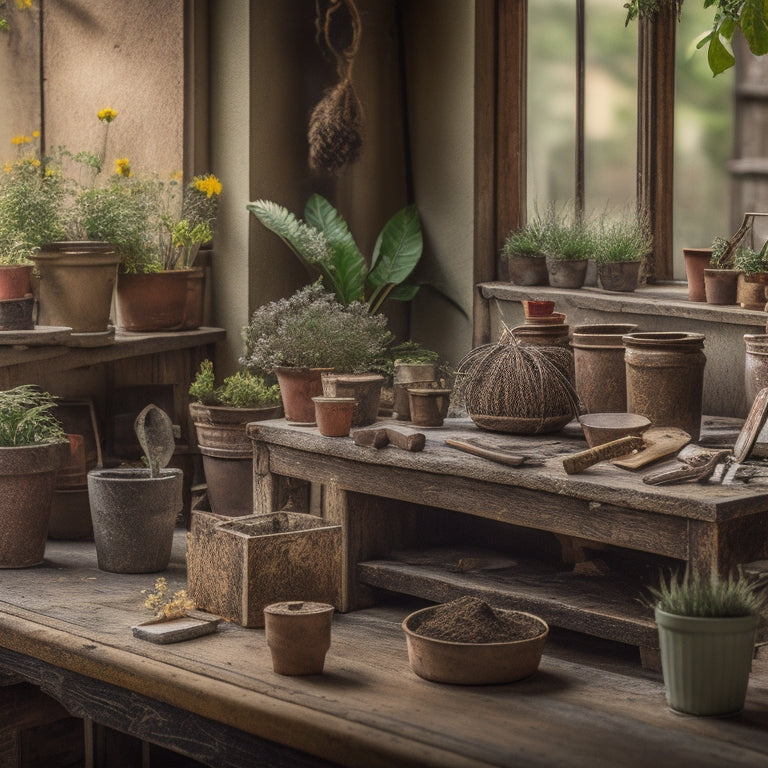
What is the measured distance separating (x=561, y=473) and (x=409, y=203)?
2640 millimetres

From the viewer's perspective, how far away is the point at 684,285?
514 centimetres

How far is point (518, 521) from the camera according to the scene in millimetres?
3723

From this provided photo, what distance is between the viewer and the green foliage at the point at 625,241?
5.03 m

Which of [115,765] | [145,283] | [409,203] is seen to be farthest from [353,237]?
[115,765]

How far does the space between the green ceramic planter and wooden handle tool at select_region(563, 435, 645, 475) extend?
1.70 ft

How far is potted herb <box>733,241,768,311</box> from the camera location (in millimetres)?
4430

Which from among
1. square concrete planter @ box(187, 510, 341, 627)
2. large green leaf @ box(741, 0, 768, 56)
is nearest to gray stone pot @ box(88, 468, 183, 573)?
square concrete planter @ box(187, 510, 341, 627)

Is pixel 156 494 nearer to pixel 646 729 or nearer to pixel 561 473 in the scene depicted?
pixel 561 473

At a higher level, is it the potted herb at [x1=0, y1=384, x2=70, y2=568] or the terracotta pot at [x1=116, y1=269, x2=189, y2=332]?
the terracotta pot at [x1=116, y1=269, x2=189, y2=332]

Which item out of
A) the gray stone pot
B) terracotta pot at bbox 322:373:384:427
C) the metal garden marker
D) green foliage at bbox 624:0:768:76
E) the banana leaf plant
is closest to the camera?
green foliage at bbox 624:0:768:76

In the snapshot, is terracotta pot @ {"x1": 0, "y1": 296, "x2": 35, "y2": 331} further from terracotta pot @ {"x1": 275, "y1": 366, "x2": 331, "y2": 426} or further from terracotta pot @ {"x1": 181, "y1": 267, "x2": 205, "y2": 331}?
terracotta pot @ {"x1": 275, "y1": 366, "x2": 331, "y2": 426}

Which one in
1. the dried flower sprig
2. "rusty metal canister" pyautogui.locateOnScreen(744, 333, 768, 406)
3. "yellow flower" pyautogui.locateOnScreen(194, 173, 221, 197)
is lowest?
the dried flower sprig

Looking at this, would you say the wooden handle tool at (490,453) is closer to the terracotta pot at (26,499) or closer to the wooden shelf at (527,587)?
the wooden shelf at (527,587)

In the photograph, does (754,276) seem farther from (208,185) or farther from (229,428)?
(208,185)
